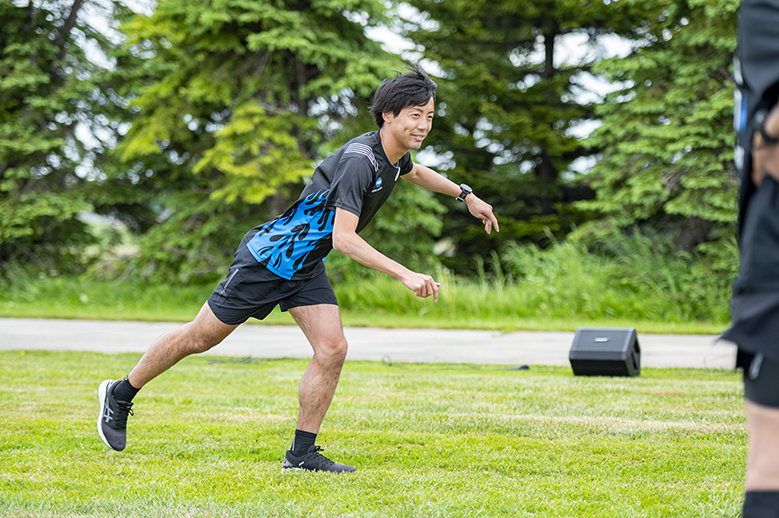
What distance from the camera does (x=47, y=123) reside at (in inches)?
747

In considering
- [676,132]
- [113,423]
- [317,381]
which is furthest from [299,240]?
[676,132]

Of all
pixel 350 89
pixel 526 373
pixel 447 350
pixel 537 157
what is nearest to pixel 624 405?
pixel 526 373

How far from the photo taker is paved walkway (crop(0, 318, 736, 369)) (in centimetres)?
872

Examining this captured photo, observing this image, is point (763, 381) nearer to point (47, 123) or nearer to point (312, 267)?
point (312, 267)

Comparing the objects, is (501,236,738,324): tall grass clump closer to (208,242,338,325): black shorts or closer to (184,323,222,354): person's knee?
(208,242,338,325): black shorts

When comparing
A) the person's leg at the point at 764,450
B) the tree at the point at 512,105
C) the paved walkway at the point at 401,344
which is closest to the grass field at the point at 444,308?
the paved walkway at the point at 401,344

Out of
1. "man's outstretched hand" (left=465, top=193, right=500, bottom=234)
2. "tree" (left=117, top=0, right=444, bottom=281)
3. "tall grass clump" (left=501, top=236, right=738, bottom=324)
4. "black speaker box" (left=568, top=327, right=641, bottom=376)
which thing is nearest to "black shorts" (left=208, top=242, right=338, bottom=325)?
"man's outstretched hand" (left=465, top=193, right=500, bottom=234)

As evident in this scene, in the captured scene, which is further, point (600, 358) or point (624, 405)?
point (600, 358)

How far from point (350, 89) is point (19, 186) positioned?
28.0 ft

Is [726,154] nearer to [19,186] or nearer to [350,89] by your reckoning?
[350,89]

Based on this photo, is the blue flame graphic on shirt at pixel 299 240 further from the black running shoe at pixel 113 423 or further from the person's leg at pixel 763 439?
the person's leg at pixel 763 439

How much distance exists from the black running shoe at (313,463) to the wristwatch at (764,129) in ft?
9.56

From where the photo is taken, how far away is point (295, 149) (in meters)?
15.6

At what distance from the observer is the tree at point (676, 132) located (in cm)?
1364
